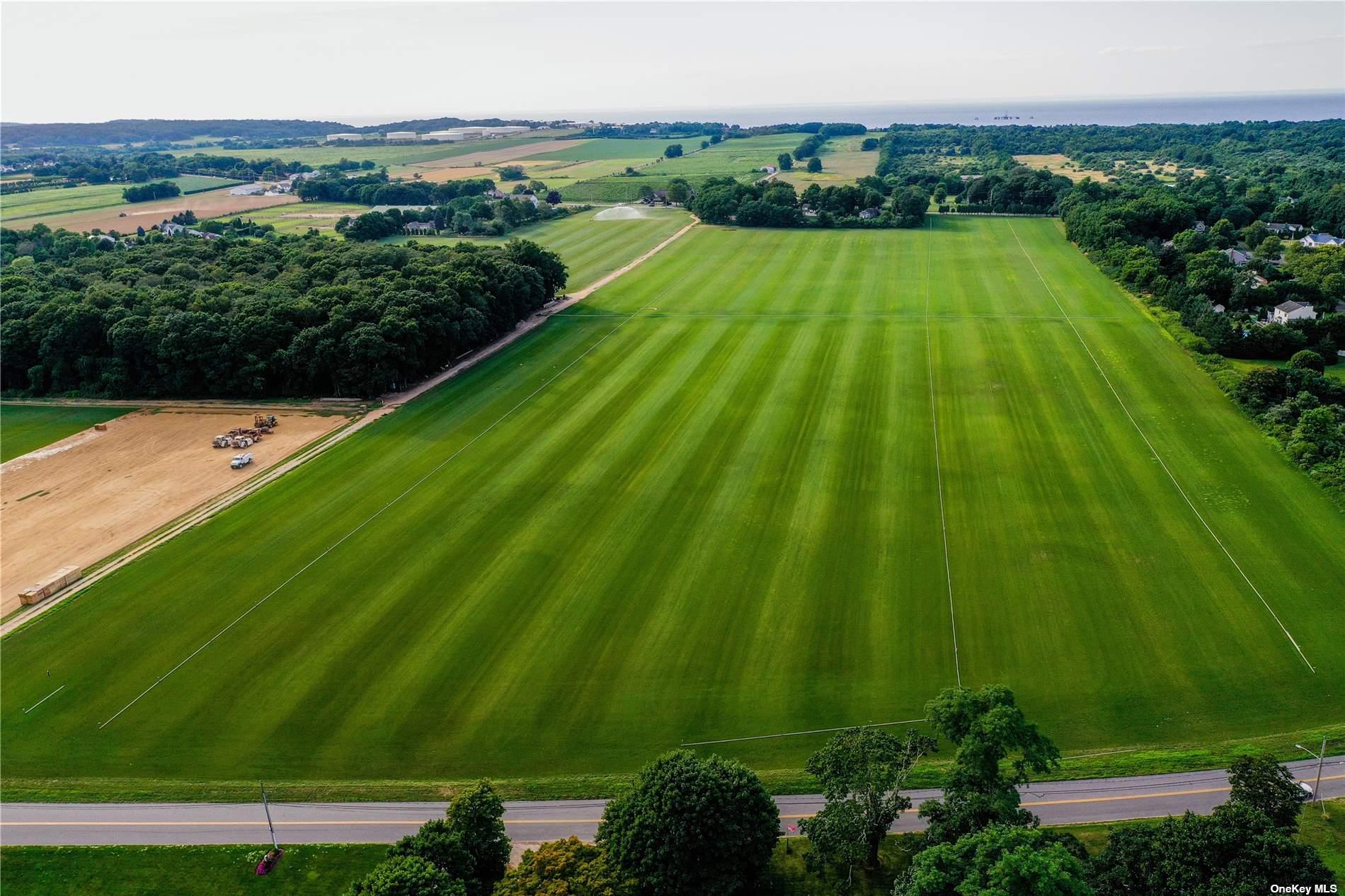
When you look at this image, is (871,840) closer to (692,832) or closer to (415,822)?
(692,832)

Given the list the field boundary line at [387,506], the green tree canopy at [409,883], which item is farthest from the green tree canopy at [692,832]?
the field boundary line at [387,506]

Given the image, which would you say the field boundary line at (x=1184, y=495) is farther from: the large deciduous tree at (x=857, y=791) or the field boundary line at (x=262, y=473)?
the field boundary line at (x=262, y=473)

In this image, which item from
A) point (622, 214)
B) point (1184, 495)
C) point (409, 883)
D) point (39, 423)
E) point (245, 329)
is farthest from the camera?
point (622, 214)

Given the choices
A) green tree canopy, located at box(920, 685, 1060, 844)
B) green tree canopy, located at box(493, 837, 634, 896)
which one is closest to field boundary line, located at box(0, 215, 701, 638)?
green tree canopy, located at box(493, 837, 634, 896)

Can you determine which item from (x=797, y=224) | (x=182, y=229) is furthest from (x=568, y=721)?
(x=182, y=229)

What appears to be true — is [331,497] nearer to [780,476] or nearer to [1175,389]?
[780,476]

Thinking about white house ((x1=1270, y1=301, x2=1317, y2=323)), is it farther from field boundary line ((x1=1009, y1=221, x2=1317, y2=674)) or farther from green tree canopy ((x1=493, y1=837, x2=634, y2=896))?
green tree canopy ((x1=493, y1=837, x2=634, y2=896))

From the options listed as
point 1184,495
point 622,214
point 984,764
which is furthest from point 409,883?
point 622,214
